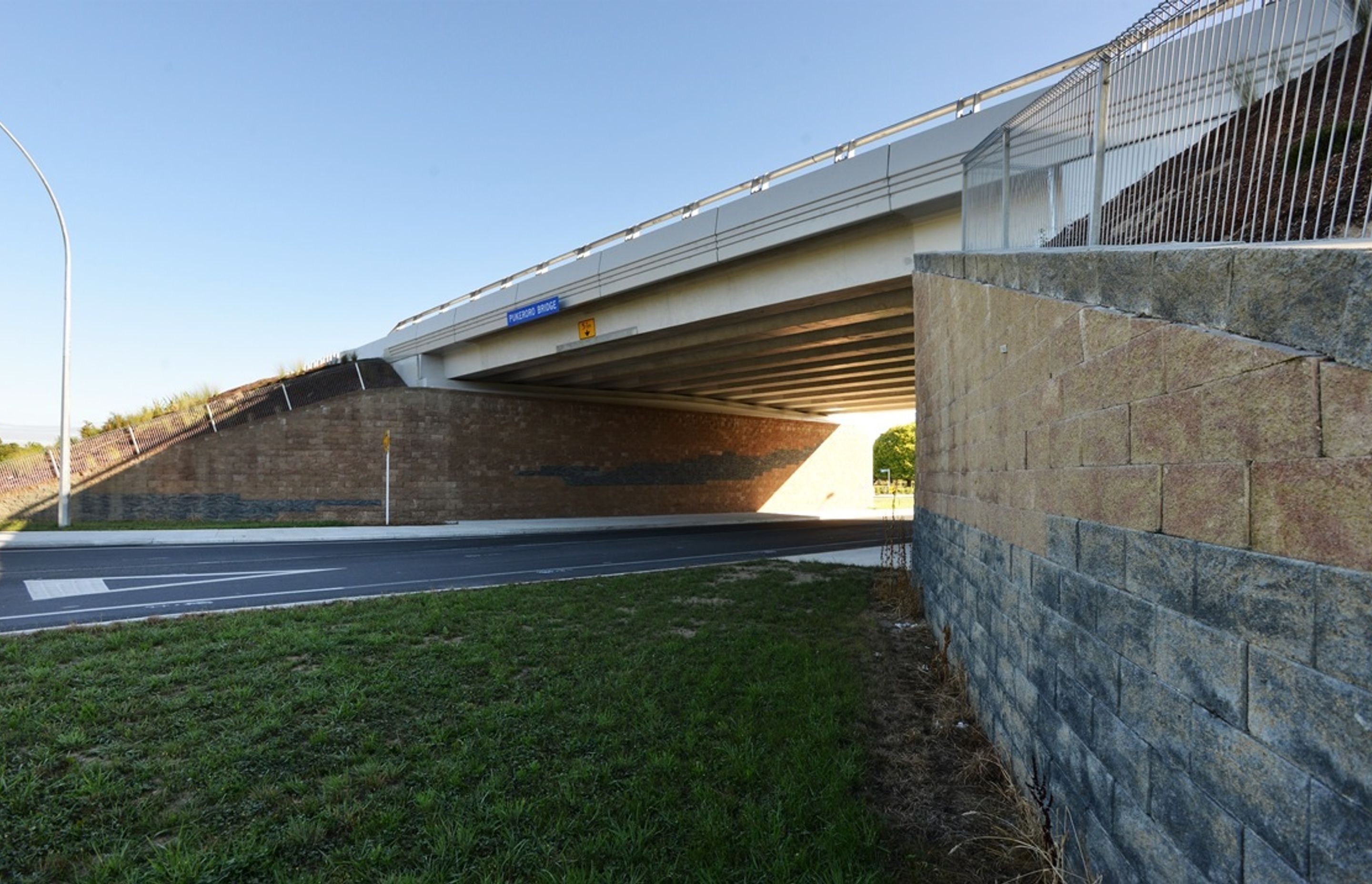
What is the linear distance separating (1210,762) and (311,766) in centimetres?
420

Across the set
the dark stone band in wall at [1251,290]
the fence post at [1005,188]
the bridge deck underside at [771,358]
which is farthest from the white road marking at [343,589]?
the dark stone band in wall at [1251,290]

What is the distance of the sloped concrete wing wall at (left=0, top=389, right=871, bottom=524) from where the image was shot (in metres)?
21.8

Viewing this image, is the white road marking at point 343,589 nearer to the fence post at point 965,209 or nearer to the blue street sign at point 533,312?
the fence post at point 965,209

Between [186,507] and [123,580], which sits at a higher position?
[186,507]

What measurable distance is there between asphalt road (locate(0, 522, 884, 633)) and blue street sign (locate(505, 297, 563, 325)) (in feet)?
20.1

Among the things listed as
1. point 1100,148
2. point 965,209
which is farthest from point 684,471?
point 1100,148

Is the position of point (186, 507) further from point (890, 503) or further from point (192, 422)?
point (890, 503)

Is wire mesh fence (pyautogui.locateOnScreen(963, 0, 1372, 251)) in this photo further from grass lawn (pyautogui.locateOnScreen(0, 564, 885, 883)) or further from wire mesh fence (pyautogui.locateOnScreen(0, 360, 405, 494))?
wire mesh fence (pyautogui.locateOnScreen(0, 360, 405, 494))

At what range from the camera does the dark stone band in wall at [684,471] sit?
92.4 ft

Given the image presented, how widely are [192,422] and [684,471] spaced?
17.9m

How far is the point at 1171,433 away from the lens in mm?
2365

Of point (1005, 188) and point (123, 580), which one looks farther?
point (123, 580)

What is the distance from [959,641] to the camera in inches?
237

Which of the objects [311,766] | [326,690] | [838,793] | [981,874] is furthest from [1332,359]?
[326,690]
